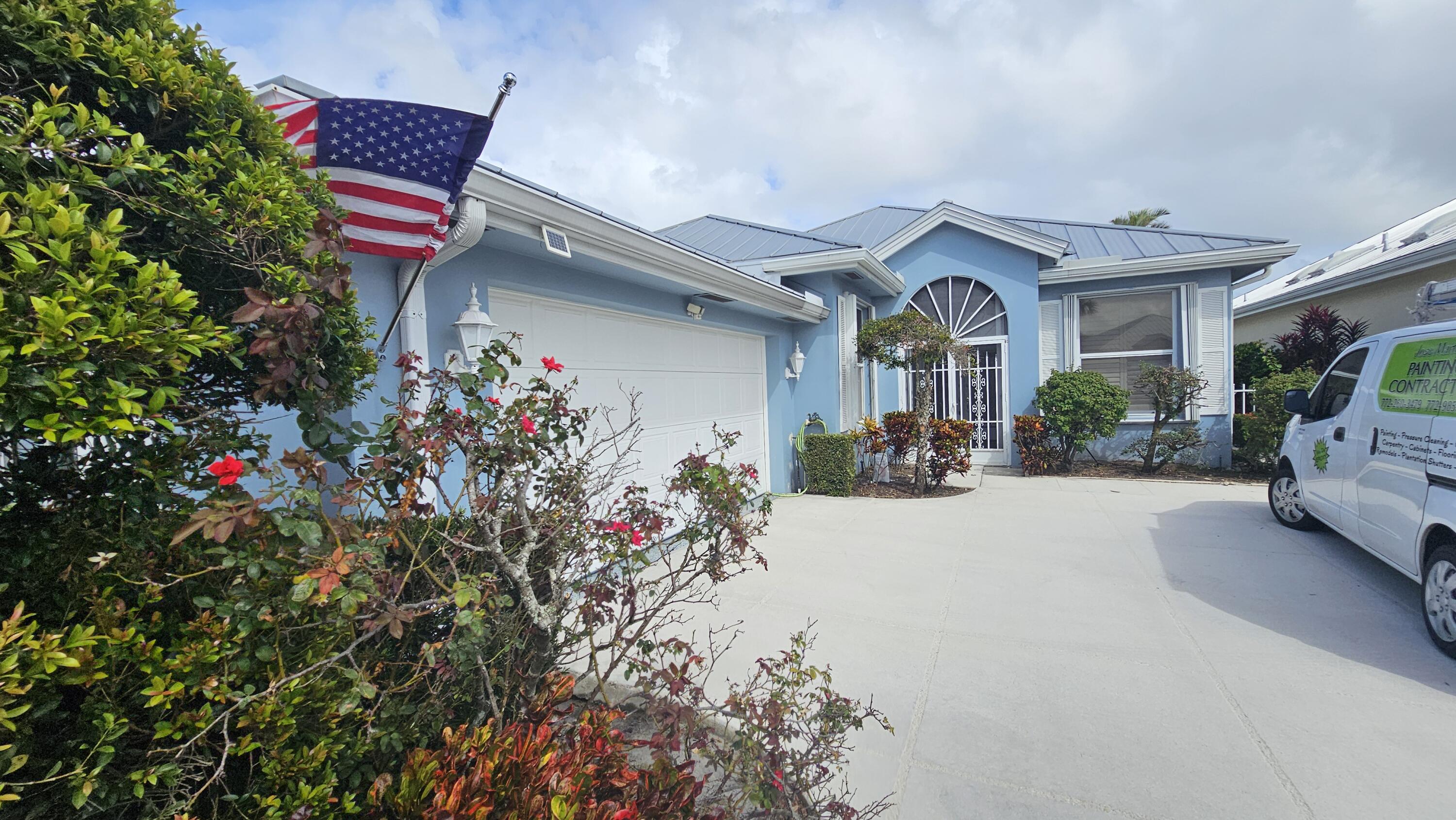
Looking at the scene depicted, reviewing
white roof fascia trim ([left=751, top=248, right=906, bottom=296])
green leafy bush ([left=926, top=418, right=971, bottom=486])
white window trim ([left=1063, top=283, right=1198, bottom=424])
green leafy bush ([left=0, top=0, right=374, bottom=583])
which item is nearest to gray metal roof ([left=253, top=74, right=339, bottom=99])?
green leafy bush ([left=0, top=0, right=374, bottom=583])

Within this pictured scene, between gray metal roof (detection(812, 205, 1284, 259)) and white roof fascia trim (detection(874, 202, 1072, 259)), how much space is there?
22cm

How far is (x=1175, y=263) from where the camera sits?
10031mm

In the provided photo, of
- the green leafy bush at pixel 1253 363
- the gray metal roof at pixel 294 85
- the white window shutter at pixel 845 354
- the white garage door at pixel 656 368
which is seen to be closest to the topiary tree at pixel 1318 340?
the green leafy bush at pixel 1253 363

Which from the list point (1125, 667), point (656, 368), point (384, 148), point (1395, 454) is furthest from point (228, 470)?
point (1395, 454)

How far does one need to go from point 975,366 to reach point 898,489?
3321 millimetres

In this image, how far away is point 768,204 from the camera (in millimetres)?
36562

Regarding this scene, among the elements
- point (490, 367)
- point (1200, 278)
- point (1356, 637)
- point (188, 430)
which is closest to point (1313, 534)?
point (1356, 637)

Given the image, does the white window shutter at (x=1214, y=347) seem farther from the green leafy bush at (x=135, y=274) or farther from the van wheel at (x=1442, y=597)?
the green leafy bush at (x=135, y=274)

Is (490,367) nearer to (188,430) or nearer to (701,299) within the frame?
(188,430)

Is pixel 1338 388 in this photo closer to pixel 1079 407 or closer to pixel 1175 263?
pixel 1079 407

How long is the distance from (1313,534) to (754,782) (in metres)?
7.25

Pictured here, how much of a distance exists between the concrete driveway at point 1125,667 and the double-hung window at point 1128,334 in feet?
15.9

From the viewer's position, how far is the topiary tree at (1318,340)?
405 inches

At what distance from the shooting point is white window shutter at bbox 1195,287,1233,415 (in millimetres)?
10070
